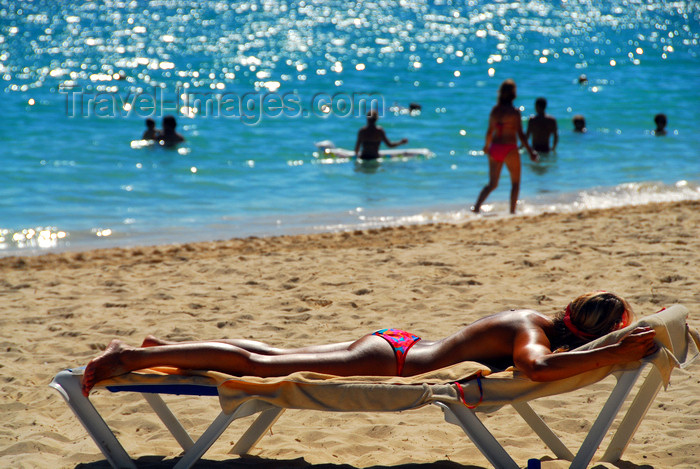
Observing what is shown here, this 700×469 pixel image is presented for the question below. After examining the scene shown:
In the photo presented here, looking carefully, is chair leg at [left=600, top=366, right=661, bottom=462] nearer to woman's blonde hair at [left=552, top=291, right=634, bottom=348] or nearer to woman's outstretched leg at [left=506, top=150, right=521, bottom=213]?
woman's blonde hair at [left=552, top=291, right=634, bottom=348]

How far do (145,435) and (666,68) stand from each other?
78.6ft

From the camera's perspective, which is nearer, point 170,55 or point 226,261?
point 226,261

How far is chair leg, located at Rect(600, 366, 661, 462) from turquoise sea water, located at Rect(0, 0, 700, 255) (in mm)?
5607

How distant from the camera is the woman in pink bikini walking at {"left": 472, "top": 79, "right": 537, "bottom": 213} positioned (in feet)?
27.5

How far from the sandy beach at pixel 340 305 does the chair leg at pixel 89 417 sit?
0.18 m

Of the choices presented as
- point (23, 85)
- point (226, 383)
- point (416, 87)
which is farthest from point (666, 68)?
point (226, 383)

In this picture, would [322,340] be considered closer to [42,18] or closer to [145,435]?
[145,435]

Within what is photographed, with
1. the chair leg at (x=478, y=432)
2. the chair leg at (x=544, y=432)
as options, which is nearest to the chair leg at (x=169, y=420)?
the chair leg at (x=478, y=432)

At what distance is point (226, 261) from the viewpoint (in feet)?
20.8

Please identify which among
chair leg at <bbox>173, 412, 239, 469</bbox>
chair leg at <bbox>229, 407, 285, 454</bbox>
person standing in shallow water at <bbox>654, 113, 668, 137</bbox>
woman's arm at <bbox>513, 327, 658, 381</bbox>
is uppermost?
person standing in shallow water at <bbox>654, 113, 668, 137</bbox>

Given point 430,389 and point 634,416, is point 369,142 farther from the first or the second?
point 430,389

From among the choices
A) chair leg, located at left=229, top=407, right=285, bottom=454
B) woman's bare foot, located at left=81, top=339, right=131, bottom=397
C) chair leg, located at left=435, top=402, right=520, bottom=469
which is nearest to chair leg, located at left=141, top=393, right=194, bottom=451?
chair leg, located at left=229, top=407, right=285, bottom=454

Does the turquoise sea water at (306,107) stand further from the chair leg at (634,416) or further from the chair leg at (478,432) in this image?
the chair leg at (478,432)

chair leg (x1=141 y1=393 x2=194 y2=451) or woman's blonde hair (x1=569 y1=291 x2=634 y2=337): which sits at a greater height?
woman's blonde hair (x1=569 y1=291 x2=634 y2=337)
